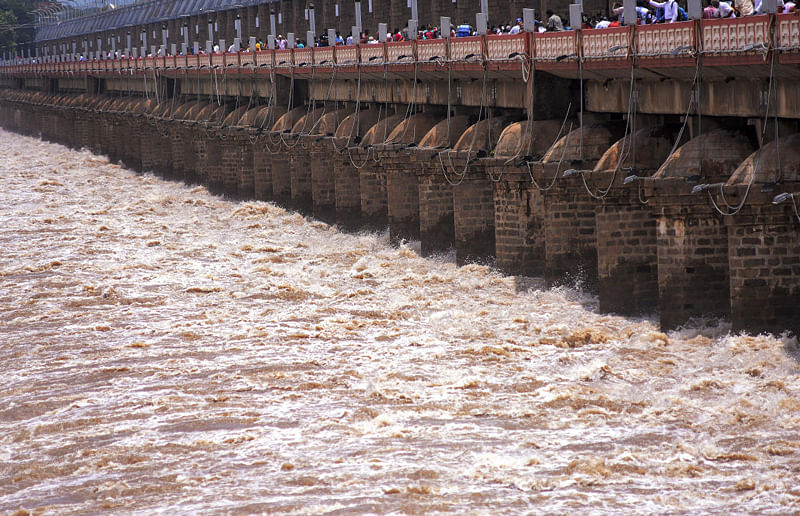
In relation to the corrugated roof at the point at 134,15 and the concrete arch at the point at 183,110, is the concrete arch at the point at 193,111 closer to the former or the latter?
the concrete arch at the point at 183,110

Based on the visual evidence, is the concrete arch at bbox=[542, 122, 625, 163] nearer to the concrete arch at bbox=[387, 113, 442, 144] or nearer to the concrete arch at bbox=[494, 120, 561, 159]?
the concrete arch at bbox=[494, 120, 561, 159]

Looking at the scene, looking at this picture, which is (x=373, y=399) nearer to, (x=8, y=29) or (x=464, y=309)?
(x=464, y=309)

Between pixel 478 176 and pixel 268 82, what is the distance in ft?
85.7

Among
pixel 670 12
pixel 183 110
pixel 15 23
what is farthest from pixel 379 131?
pixel 15 23

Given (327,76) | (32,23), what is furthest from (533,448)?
(32,23)

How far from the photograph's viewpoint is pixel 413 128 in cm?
4284

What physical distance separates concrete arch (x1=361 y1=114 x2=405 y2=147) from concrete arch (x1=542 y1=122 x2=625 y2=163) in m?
13.6

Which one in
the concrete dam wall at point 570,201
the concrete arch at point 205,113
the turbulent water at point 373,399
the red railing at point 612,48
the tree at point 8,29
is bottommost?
the turbulent water at point 373,399

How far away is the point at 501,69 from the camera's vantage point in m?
36.1

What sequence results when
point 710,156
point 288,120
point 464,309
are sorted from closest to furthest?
point 710,156 < point 464,309 < point 288,120

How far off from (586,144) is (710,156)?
217 inches

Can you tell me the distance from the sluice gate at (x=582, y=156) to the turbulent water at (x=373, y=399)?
3.70 ft

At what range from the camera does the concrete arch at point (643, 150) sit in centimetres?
2902

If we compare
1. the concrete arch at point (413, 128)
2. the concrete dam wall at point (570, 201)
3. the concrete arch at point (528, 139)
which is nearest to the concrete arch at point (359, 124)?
the concrete dam wall at point (570, 201)
